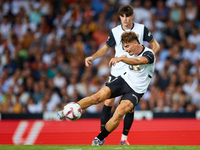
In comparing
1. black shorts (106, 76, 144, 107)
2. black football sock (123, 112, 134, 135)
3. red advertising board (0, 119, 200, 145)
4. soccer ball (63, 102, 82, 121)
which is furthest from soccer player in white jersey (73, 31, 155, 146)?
red advertising board (0, 119, 200, 145)

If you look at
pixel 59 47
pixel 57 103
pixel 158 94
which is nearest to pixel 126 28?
pixel 158 94

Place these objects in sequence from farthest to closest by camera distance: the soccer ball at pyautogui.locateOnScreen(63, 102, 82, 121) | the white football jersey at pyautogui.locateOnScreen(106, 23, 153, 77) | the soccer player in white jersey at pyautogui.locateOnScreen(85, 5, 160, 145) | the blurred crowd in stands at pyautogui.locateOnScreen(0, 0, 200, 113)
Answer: the blurred crowd in stands at pyautogui.locateOnScreen(0, 0, 200, 113)
the white football jersey at pyautogui.locateOnScreen(106, 23, 153, 77)
the soccer player in white jersey at pyautogui.locateOnScreen(85, 5, 160, 145)
the soccer ball at pyautogui.locateOnScreen(63, 102, 82, 121)

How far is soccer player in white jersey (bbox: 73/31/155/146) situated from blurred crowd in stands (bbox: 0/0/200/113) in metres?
3.97

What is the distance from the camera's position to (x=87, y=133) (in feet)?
23.1

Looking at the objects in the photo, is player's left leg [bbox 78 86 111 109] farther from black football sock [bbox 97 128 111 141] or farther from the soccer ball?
black football sock [bbox 97 128 111 141]

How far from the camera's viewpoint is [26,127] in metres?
7.20

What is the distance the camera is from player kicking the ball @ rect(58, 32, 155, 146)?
5438 millimetres

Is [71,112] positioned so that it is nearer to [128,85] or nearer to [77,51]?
[128,85]

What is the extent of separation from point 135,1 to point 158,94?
398cm

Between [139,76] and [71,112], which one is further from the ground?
[139,76]

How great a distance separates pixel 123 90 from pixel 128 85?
12 cm

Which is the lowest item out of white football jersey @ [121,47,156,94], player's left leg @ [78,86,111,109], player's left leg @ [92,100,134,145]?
player's left leg @ [92,100,134,145]

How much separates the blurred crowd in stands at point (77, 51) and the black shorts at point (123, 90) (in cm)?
395

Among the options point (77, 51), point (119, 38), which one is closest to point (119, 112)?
point (119, 38)
